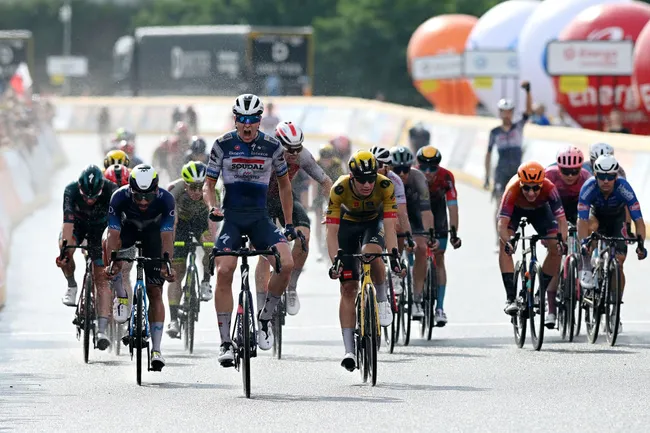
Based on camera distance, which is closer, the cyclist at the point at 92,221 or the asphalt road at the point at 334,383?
the asphalt road at the point at 334,383

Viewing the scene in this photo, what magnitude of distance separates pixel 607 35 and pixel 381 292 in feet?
81.2

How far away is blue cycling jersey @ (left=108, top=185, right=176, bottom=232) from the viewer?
13.0 meters

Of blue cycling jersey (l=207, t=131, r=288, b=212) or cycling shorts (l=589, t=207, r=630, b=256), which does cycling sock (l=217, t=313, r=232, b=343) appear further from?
cycling shorts (l=589, t=207, r=630, b=256)

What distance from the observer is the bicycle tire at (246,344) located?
11.6 meters

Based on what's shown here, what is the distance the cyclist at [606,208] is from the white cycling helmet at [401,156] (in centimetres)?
165

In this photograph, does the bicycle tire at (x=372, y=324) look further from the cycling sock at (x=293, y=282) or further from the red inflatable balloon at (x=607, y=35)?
the red inflatable balloon at (x=607, y=35)

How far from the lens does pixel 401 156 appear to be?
1560 centimetres

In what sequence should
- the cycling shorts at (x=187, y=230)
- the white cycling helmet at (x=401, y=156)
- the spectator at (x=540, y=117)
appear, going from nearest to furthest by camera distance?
the white cycling helmet at (x=401, y=156), the cycling shorts at (x=187, y=230), the spectator at (x=540, y=117)

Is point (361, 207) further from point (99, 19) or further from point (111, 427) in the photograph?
point (99, 19)

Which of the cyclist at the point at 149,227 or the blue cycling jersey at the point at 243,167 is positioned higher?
the blue cycling jersey at the point at 243,167

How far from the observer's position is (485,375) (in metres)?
13.0

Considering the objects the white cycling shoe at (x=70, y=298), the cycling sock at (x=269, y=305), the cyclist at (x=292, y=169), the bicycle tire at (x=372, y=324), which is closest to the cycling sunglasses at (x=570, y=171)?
the cyclist at (x=292, y=169)

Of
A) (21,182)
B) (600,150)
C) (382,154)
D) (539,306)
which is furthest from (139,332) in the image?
(21,182)

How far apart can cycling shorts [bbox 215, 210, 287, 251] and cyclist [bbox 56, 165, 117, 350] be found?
1.89 metres
